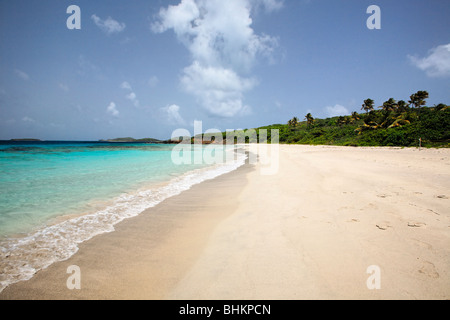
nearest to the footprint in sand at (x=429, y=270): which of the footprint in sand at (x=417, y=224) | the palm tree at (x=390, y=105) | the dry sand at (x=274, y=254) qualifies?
the dry sand at (x=274, y=254)

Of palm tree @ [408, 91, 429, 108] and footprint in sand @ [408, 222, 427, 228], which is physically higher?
palm tree @ [408, 91, 429, 108]

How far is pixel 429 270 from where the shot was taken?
2064 millimetres

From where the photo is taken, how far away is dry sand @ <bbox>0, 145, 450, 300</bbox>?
198 cm

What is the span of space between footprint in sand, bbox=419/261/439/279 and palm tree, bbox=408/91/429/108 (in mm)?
65733

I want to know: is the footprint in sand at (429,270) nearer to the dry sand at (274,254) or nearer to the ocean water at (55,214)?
the dry sand at (274,254)

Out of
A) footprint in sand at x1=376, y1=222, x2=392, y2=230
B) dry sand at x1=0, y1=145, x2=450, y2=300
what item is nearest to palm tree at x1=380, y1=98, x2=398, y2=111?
dry sand at x1=0, y1=145, x2=450, y2=300

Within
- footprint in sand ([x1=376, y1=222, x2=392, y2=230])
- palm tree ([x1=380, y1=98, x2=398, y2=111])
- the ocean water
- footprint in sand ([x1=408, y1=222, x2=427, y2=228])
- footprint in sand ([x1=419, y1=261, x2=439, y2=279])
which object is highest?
palm tree ([x1=380, y1=98, x2=398, y2=111])

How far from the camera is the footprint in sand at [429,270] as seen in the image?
78.2 inches

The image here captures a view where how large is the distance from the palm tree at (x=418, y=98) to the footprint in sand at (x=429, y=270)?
65733 millimetres

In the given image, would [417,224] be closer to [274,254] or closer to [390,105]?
[274,254]

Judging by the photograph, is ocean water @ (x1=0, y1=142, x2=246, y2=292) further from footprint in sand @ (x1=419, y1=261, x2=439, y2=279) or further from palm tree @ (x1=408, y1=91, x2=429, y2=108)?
palm tree @ (x1=408, y1=91, x2=429, y2=108)
